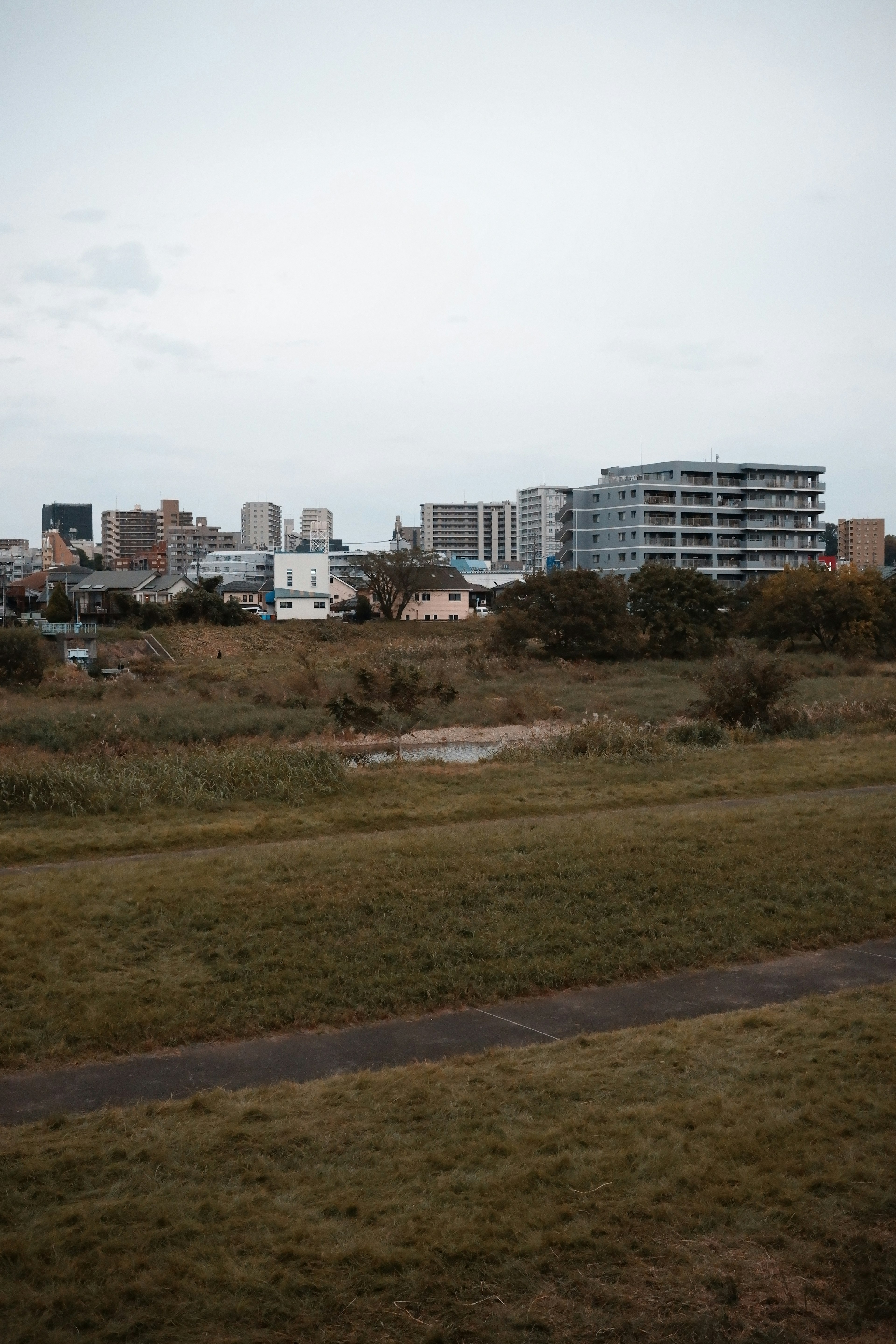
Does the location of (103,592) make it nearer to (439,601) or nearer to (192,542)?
(439,601)

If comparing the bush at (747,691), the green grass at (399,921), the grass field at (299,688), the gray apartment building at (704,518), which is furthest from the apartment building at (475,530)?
the green grass at (399,921)

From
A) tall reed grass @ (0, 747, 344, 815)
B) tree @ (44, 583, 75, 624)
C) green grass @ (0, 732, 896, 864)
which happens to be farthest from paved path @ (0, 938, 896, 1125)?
tree @ (44, 583, 75, 624)

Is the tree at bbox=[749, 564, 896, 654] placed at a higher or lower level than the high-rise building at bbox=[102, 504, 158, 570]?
lower

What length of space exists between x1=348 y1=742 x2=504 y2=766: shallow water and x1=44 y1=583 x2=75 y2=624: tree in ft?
135

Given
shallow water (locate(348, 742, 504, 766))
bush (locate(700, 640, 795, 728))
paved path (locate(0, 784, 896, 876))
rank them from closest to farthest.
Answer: paved path (locate(0, 784, 896, 876)) → shallow water (locate(348, 742, 504, 766)) → bush (locate(700, 640, 795, 728))

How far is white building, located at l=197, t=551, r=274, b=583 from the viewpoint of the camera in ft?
381

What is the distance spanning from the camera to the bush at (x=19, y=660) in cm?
4191

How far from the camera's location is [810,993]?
839 cm

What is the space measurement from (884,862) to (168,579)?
228 ft

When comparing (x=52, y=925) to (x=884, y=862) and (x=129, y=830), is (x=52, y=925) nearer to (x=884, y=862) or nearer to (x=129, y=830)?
(x=129, y=830)

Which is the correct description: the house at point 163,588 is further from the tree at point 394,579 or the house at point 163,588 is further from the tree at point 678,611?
the tree at point 678,611

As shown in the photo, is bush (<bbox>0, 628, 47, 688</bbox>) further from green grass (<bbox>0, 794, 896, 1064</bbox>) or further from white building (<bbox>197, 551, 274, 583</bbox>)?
white building (<bbox>197, 551, 274, 583</bbox>)

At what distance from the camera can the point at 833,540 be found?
16250cm

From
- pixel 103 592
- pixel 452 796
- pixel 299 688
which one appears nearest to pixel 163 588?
pixel 103 592
